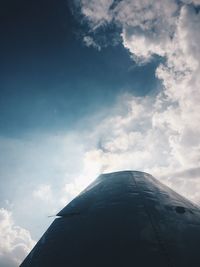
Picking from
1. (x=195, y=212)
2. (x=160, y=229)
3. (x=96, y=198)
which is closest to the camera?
(x=160, y=229)

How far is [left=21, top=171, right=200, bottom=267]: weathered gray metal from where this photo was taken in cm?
440

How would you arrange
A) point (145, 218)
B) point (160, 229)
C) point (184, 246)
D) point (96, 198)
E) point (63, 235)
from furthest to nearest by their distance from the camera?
point (96, 198)
point (63, 235)
point (145, 218)
point (160, 229)
point (184, 246)

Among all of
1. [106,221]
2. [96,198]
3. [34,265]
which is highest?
[96,198]

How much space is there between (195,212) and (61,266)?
3.95 metres

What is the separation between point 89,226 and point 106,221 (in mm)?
436

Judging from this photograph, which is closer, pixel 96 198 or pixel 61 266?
pixel 61 266

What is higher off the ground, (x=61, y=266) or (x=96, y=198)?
(x=96, y=198)

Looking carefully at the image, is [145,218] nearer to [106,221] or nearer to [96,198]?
[106,221]

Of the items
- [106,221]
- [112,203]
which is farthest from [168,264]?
[112,203]

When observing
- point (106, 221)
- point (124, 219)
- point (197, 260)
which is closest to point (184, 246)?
point (197, 260)

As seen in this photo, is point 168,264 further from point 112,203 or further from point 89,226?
point 112,203

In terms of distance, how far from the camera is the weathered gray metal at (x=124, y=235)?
440cm

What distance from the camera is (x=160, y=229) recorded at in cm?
508

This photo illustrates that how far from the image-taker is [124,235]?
506cm
